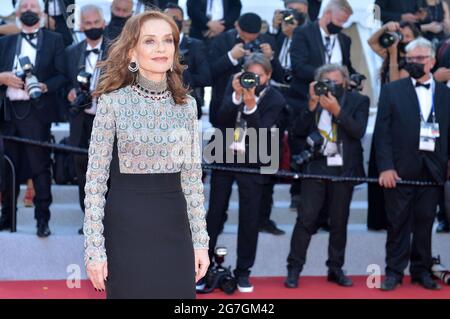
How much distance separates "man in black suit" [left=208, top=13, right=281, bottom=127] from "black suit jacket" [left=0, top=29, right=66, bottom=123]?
1.24 meters

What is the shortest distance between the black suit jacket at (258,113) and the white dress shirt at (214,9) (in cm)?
192

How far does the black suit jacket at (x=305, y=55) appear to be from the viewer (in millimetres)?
8633

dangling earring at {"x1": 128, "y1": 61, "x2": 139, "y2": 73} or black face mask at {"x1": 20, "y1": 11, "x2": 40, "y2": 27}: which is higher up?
black face mask at {"x1": 20, "y1": 11, "x2": 40, "y2": 27}

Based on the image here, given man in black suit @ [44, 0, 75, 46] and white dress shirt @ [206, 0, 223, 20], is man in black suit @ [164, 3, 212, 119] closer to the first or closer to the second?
white dress shirt @ [206, 0, 223, 20]

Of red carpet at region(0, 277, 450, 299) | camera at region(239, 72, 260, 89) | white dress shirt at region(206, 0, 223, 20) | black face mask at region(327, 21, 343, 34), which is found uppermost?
white dress shirt at region(206, 0, 223, 20)

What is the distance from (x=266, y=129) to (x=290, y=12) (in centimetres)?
184

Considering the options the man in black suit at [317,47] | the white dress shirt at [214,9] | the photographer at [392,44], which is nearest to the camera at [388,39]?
the photographer at [392,44]

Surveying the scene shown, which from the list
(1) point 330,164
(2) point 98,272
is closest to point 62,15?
(1) point 330,164

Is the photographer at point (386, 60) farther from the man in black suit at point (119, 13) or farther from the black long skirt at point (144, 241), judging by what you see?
the black long skirt at point (144, 241)

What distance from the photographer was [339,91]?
25.8 feet

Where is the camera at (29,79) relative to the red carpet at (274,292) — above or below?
above

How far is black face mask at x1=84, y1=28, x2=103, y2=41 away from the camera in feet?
26.7

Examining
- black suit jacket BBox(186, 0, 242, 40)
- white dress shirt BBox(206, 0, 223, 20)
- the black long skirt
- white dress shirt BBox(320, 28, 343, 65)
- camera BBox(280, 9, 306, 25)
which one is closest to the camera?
the black long skirt

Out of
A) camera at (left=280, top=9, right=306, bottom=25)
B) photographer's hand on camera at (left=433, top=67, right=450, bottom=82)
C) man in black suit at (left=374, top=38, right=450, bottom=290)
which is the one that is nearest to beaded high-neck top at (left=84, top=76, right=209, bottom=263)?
man in black suit at (left=374, top=38, right=450, bottom=290)
